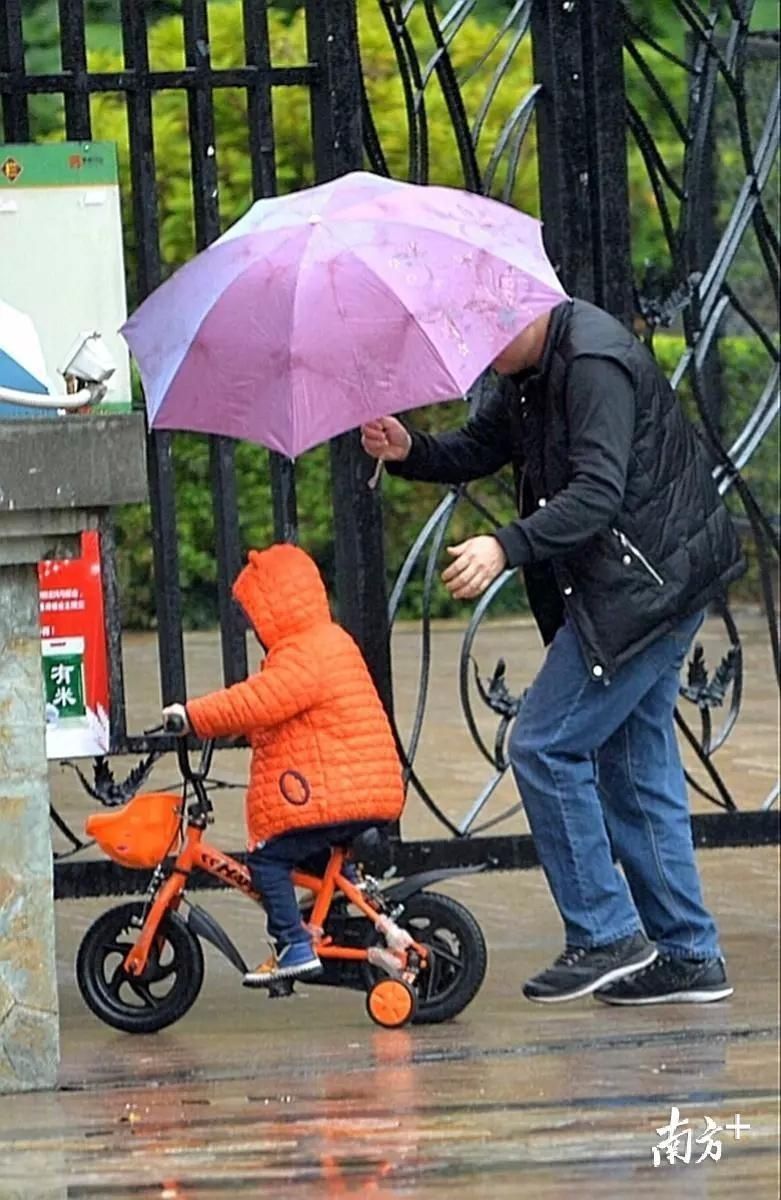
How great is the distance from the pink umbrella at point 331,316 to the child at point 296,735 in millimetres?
437

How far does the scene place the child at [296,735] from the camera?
544cm

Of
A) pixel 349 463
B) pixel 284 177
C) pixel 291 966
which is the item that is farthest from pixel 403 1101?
pixel 284 177

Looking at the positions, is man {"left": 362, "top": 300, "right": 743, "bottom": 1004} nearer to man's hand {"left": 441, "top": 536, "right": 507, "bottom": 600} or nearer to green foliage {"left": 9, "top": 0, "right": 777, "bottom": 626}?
man's hand {"left": 441, "top": 536, "right": 507, "bottom": 600}

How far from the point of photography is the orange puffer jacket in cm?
543

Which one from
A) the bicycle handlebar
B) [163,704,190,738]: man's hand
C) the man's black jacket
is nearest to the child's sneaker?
the bicycle handlebar

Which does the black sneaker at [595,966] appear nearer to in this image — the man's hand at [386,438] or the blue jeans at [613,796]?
the blue jeans at [613,796]

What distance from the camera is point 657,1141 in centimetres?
458

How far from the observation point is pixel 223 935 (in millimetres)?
5672

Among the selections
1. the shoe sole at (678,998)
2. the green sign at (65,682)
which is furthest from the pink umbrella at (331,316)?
the shoe sole at (678,998)

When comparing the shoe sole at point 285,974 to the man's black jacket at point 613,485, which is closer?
the man's black jacket at point 613,485

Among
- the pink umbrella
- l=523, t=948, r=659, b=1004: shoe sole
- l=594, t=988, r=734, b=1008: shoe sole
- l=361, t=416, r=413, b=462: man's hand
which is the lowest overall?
l=594, t=988, r=734, b=1008: shoe sole

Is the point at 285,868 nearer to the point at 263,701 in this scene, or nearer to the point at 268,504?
the point at 263,701

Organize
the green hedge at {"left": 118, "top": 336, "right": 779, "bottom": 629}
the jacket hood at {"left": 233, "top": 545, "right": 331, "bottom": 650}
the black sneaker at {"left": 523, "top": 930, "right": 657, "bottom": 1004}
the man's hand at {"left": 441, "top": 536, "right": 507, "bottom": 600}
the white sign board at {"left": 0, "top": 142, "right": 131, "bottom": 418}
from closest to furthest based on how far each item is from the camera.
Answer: the man's hand at {"left": 441, "top": 536, "right": 507, "bottom": 600} → the jacket hood at {"left": 233, "top": 545, "right": 331, "bottom": 650} → the white sign board at {"left": 0, "top": 142, "right": 131, "bottom": 418} → the black sneaker at {"left": 523, "top": 930, "right": 657, "bottom": 1004} → the green hedge at {"left": 118, "top": 336, "right": 779, "bottom": 629}

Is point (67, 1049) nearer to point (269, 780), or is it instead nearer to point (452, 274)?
point (269, 780)
